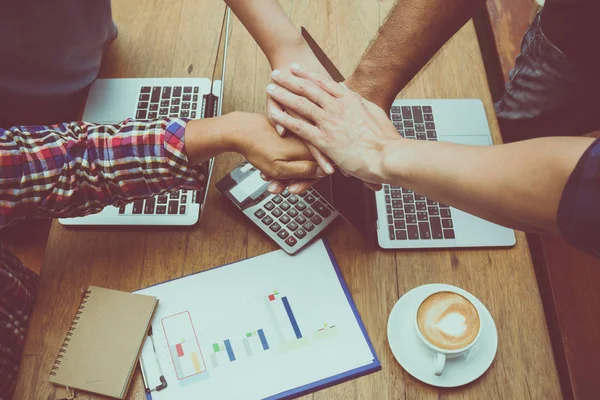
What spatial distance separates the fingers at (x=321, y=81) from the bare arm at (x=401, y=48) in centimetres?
4

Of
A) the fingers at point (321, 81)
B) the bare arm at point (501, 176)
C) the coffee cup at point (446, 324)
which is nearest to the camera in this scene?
the bare arm at point (501, 176)

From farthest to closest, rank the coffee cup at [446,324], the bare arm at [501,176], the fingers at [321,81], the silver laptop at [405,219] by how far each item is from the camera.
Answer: the fingers at [321,81]
the silver laptop at [405,219]
the coffee cup at [446,324]
the bare arm at [501,176]

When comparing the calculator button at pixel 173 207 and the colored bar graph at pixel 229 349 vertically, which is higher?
the calculator button at pixel 173 207

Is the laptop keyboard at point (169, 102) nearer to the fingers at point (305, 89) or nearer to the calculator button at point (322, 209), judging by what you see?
the fingers at point (305, 89)

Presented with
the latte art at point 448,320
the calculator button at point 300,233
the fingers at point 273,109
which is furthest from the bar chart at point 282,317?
the fingers at point 273,109

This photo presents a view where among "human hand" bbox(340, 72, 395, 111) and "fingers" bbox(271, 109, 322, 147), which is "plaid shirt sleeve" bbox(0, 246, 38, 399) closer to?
"fingers" bbox(271, 109, 322, 147)

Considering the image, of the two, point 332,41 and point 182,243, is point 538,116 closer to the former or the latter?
point 332,41

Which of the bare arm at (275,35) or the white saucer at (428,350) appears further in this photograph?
the bare arm at (275,35)

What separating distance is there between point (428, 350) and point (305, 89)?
550 mm

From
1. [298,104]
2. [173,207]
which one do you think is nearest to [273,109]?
[298,104]

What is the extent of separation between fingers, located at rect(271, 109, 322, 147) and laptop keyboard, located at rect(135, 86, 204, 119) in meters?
0.19

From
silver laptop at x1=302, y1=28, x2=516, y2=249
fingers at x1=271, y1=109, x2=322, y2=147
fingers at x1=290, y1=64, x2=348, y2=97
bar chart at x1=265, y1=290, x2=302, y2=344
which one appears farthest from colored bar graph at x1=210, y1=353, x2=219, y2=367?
fingers at x1=290, y1=64, x2=348, y2=97

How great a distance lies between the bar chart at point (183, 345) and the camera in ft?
2.87

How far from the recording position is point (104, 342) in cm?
87
